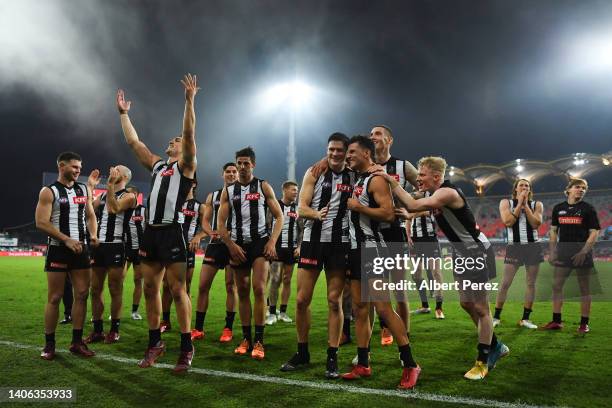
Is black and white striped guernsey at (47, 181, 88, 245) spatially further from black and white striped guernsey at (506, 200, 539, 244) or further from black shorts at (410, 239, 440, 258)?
black and white striped guernsey at (506, 200, 539, 244)

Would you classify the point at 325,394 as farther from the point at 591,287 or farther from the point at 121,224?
the point at 591,287

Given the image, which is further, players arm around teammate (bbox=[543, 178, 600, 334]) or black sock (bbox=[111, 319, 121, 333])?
players arm around teammate (bbox=[543, 178, 600, 334])

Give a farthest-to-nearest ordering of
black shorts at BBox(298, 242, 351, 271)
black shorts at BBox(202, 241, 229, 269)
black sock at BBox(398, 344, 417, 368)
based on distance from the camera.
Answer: black shorts at BBox(202, 241, 229, 269) → black shorts at BBox(298, 242, 351, 271) → black sock at BBox(398, 344, 417, 368)

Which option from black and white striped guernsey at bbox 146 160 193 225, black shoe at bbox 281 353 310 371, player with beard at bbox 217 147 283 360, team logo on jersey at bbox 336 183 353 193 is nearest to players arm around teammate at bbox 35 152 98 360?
black and white striped guernsey at bbox 146 160 193 225

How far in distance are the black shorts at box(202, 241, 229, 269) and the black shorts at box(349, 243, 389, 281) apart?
249 centimetres

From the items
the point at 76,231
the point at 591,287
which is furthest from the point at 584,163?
the point at 76,231

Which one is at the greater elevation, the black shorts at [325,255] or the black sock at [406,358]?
the black shorts at [325,255]

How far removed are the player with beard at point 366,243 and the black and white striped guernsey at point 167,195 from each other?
197 centimetres

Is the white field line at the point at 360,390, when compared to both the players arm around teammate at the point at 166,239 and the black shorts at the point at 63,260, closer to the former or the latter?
the players arm around teammate at the point at 166,239

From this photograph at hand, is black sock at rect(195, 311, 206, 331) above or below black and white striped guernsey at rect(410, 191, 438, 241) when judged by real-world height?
below

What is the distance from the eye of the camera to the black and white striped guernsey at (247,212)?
239 inches

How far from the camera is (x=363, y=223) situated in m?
4.79

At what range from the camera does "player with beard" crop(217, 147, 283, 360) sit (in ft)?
19.1

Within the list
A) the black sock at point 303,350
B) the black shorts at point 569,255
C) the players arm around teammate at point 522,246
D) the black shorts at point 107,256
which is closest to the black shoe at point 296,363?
the black sock at point 303,350
